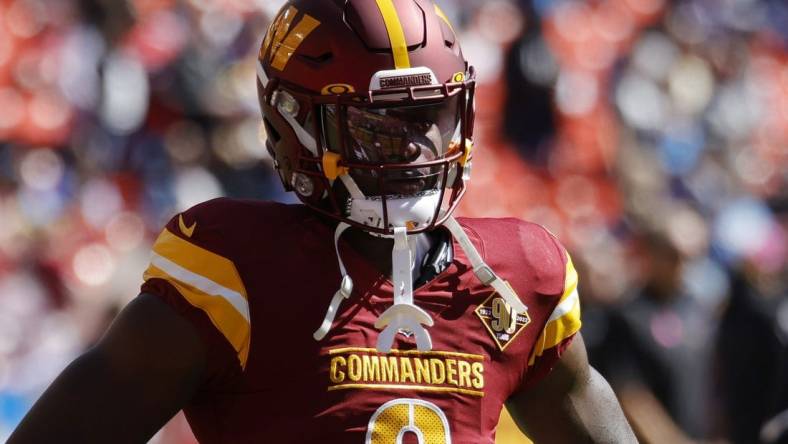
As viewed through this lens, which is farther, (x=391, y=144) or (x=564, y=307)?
(x=564, y=307)

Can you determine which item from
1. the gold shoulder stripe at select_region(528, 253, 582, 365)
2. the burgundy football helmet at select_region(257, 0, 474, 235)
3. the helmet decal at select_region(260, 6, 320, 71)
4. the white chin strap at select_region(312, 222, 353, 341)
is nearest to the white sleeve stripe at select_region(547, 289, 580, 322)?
the gold shoulder stripe at select_region(528, 253, 582, 365)

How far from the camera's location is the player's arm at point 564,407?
2.46 m

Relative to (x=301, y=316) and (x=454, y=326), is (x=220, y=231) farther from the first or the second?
(x=454, y=326)

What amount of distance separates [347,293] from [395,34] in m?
0.46

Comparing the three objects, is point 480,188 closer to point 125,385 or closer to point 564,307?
point 564,307

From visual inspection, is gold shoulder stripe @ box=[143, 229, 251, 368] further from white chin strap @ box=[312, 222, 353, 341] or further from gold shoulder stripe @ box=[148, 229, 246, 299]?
white chin strap @ box=[312, 222, 353, 341]

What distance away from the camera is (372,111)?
7.40 ft

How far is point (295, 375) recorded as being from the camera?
2.17 meters

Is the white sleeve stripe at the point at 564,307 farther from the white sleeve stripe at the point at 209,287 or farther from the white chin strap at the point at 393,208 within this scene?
the white sleeve stripe at the point at 209,287

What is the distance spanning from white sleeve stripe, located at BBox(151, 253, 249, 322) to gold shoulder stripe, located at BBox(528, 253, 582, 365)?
568 mm

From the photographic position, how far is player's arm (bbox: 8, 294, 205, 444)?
208cm

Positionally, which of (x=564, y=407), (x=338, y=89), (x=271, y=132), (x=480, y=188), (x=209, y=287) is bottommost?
(x=480, y=188)

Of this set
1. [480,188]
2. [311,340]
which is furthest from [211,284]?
[480,188]

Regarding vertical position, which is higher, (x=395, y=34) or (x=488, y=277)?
(x=395, y=34)
